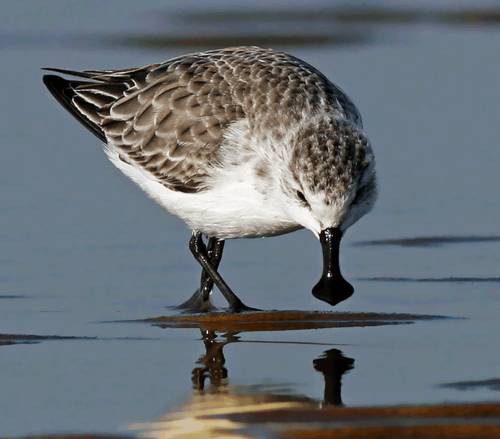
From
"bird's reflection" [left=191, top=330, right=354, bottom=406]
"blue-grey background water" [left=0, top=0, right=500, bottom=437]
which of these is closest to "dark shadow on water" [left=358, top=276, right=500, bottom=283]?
"blue-grey background water" [left=0, top=0, right=500, bottom=437]

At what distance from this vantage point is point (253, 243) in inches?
419

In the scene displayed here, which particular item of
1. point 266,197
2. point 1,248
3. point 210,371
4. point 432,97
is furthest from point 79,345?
point 432,97

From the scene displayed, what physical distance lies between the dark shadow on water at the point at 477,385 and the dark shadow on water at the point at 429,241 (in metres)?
3.02

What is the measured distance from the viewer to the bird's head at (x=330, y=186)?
8.33 meters

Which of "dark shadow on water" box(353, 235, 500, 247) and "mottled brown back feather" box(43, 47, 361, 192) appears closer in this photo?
"mottled brown back feather" box(43, 47, 361, 192)

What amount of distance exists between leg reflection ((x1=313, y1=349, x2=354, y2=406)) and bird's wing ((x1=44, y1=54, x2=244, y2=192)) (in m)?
1.90

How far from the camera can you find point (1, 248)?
10.2 metres

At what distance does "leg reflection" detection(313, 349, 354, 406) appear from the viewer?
23.7ft

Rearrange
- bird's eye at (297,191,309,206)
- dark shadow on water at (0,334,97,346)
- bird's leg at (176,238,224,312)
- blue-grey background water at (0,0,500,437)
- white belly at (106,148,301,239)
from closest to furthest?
blue-grey background water at (0,0,500,437) < dark shadow on water at (0,334,97,346) < bird's eye at (297,191,309,206) < white belly at (106,148,301,239) < bird's leg at (176,238,224,312)

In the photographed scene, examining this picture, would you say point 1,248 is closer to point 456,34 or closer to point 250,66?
point 250,66

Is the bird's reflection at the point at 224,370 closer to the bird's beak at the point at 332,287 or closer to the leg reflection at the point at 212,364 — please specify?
the leg reflection at the point at 212,364

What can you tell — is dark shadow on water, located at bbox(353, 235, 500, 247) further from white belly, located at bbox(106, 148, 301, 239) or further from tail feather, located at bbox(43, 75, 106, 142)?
tail feather, located at bbox(43, 75, 106, 142)

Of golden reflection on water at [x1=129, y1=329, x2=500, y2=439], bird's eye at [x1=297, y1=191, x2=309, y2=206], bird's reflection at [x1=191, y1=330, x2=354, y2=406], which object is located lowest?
golden reflection on water at [x1=129, y1=329, x2=500, y2=439]

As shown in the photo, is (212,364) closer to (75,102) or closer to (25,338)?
(25,338)
